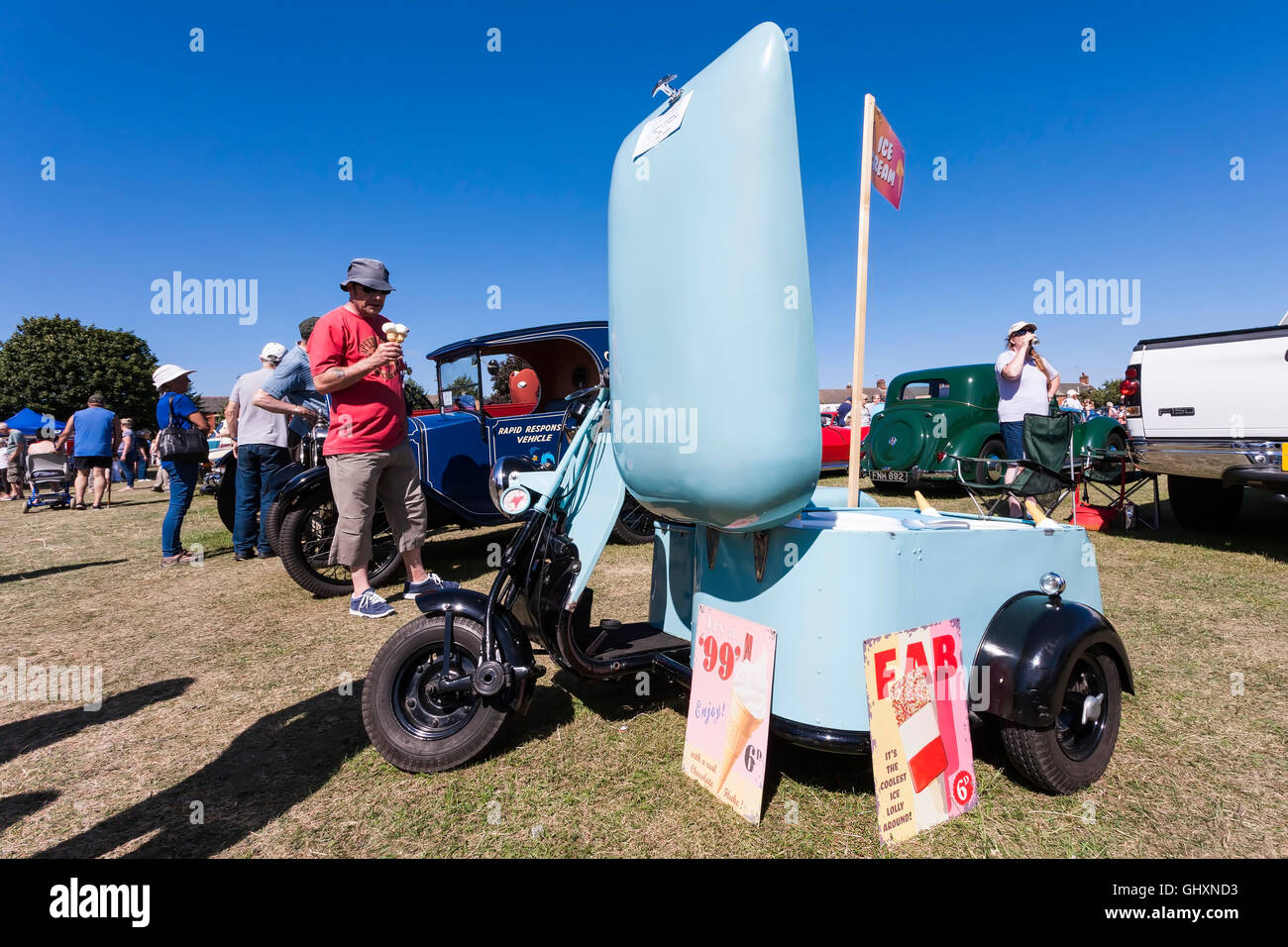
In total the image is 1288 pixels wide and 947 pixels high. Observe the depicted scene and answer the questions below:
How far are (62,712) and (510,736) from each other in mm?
2069

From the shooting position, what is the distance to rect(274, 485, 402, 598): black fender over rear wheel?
4.36 m

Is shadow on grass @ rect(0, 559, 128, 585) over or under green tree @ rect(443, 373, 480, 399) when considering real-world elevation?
under

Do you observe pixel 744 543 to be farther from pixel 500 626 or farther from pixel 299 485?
pixel 299 485

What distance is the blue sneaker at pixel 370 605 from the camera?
12.5 ft

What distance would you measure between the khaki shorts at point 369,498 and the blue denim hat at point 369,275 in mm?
895

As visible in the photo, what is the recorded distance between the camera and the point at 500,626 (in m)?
2.15

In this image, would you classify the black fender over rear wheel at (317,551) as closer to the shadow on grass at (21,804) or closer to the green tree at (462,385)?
the green tree at (462,385)

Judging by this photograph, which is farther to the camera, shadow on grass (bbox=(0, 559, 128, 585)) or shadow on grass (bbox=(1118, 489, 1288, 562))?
shadow on grass (bbox=(0, 559, 128, 585))

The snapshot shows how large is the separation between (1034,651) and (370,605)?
347 cm

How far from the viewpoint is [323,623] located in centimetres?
387

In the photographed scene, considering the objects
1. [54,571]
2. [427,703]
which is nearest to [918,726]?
[427,703]

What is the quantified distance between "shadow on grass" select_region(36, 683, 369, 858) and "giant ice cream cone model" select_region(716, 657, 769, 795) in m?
1.38
